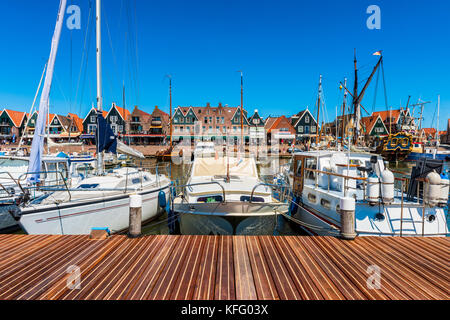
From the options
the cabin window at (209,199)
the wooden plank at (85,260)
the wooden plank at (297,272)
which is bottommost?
the wooden plank at (297,272)

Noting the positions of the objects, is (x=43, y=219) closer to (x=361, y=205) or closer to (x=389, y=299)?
(x=389, y=299)

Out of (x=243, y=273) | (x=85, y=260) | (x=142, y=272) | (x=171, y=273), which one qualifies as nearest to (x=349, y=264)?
(x=243, y=273)

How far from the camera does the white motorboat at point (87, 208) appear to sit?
307 inches

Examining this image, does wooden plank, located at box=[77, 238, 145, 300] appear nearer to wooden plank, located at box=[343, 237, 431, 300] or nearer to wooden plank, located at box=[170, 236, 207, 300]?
wooden plank, located at box=[170, 236, 207, 300]

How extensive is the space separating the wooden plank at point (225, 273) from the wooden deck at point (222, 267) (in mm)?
18

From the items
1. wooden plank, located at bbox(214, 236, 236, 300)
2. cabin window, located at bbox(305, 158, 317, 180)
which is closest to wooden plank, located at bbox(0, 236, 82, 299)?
wooden plank, located at bbox(214, 236, 236, 300)

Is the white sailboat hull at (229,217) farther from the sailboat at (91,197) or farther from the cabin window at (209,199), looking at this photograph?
the sailboat at (91,197)

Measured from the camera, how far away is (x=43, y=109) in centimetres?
1025

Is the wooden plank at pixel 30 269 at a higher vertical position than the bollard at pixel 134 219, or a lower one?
lower

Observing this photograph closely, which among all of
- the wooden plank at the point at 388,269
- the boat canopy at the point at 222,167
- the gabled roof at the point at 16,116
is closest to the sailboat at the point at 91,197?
the boat canopy at the point at 222,167

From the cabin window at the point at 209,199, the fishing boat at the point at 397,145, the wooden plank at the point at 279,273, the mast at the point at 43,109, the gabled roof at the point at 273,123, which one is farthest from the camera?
the gabled roof at the point at 273,123

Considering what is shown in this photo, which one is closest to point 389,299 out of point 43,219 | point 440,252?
point 440,252

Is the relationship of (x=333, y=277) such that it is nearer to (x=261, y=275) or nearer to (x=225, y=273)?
(x=261, y=275)

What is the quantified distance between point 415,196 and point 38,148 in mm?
15125
